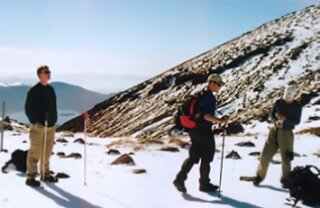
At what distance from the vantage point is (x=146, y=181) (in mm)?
12945

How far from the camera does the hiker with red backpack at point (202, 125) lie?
10805 mm

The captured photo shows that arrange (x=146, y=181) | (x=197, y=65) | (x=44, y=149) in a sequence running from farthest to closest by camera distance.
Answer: (x=197, y=65), (x=146, y=181), (x=44, y=149)

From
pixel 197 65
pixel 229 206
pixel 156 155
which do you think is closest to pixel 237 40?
pixel 197 65

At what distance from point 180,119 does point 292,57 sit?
319 feet

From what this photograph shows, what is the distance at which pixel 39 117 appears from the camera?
11688mm

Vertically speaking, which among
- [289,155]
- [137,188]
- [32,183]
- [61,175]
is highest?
[289,155]

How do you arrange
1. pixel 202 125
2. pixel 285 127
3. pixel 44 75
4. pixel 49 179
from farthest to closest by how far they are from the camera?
pixel 49 179 < pixel 285 127 < pixel 44 75 < pixel 202 125

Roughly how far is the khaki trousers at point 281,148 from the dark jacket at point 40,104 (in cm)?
→ 510

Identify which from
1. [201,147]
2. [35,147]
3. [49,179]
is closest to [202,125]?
[201,147]

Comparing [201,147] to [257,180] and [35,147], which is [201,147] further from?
[35,147]

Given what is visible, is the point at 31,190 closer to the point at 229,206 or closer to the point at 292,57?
the point at 229,206

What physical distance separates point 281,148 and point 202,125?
2278 mm

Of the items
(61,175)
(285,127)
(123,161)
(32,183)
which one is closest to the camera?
(32,183)

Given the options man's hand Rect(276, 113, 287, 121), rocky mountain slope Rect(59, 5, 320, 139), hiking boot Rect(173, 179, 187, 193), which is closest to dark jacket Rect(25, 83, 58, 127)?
hiking boot Rect(173, 179, 187, 193)
